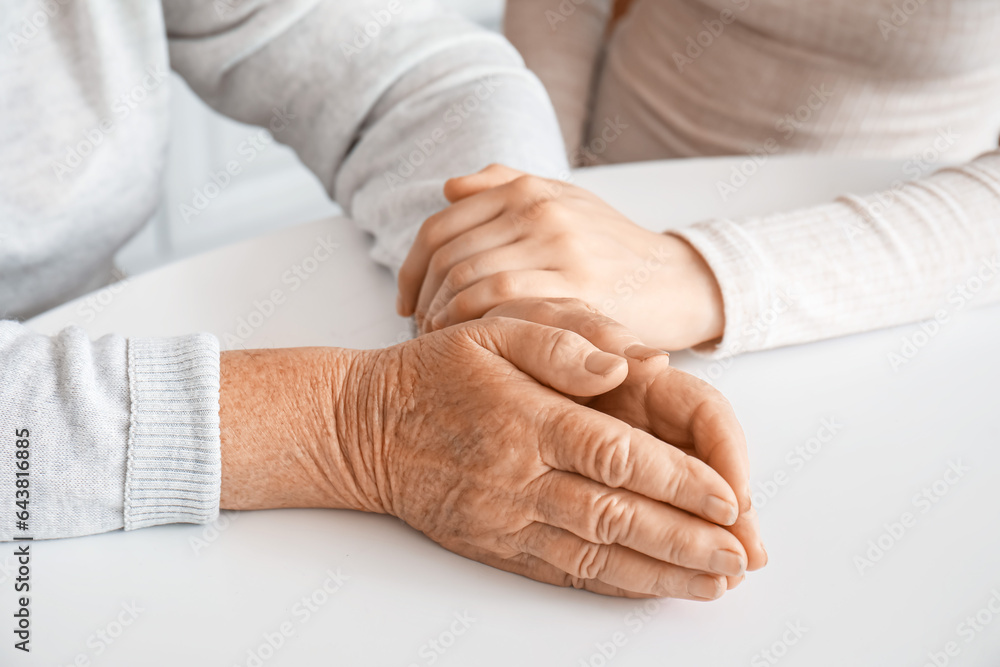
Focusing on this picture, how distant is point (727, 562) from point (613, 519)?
0.24 ft

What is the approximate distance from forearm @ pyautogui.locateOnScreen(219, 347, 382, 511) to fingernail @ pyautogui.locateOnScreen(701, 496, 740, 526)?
9.1 inches

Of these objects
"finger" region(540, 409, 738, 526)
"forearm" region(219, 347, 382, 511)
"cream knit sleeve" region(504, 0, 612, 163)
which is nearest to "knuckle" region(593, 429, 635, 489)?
"finger" region(540, 409, 738, 526)

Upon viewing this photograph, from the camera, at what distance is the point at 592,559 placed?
0.51m

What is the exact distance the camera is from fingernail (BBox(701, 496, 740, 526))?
48cm

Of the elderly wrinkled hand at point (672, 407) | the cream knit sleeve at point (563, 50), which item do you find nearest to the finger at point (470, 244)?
the elderly wrinkled hand at point (672, 407)

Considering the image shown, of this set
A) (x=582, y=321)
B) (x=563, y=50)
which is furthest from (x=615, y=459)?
(x=563, y=50)

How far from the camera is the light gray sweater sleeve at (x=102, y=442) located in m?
0.54

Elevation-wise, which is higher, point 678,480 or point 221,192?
point 678,480

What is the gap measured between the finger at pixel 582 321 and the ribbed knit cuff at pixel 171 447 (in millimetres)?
233

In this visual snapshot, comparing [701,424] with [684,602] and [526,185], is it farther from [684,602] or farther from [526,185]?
[526,185]

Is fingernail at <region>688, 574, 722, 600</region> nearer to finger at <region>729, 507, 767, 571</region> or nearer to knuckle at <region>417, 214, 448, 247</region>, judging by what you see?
finger at <region>729, 507, 767, 571</region>

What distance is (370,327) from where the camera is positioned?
761 mm

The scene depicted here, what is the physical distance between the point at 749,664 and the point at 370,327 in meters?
0.44

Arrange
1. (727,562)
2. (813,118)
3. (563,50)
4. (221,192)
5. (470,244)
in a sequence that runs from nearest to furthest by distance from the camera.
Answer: (727,562) < (470,244) < (813,118) < (563,50) < (221,192)
